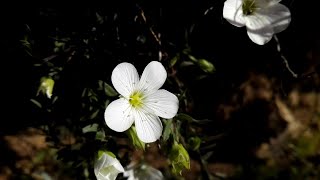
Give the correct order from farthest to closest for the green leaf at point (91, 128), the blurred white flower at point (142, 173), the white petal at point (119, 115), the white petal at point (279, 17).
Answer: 1. the blurred white flower at point (142, 173)
2. the green leaf at point (91, 128)
3. the white petal at point (279, 17)
4. the white petal at point (119, 115)

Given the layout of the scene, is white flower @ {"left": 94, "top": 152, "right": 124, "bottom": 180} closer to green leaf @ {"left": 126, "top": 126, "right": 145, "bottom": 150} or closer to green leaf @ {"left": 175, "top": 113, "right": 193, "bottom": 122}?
green leaf @ {"left": 126, "top": 126, "right": 145, "bottom": 150}

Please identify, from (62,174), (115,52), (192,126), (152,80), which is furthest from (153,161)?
(152,80)

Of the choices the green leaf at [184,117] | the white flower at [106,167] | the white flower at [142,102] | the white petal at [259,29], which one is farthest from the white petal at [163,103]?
the white petal at [259,29]

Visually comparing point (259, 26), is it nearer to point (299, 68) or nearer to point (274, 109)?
point (299, 68)

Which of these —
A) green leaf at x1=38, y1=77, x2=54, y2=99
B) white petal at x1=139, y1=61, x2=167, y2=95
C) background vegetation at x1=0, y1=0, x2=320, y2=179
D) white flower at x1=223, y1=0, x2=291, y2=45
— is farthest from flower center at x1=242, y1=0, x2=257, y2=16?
green leaf at x1=38, y1=77, x2=54, y2=99

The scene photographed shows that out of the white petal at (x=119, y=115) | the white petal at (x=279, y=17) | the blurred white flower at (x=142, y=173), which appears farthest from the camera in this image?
the blurred white flower at (x=142, y=173)

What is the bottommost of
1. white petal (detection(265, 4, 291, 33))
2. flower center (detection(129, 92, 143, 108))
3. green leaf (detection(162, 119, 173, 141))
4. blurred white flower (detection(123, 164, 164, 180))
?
blurred white flower (detection(123, 164, 164, 180))

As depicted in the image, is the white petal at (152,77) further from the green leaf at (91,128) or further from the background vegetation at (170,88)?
the green leaf at (91,128)
